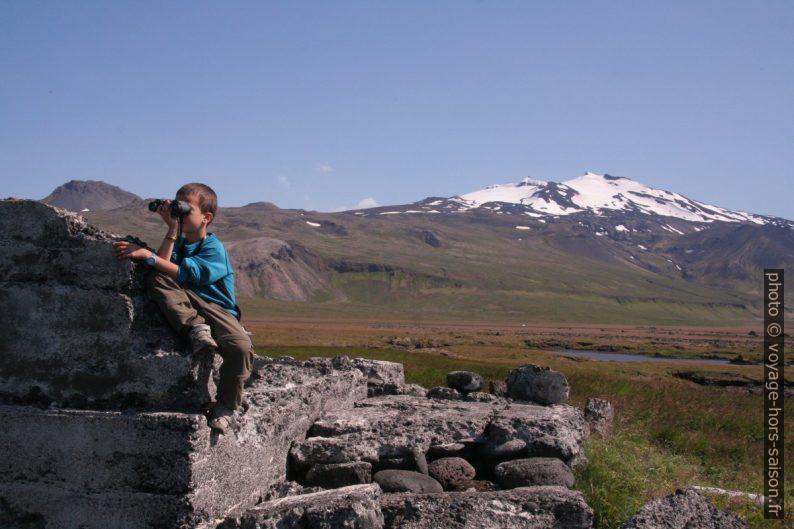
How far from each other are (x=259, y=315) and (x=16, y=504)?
6065 inches

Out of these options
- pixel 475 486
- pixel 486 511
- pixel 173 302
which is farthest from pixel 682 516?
pixel 173 302

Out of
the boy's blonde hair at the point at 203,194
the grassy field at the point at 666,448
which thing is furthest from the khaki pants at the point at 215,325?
the grassy field at the point at 666,448

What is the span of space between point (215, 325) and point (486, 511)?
11.7ft

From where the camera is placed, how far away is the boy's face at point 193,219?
314 inches

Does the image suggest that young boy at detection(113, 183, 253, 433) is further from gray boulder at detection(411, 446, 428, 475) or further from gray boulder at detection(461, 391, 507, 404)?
gray boulder at detection(461, 391, 507, 404)

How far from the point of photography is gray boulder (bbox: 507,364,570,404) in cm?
1399

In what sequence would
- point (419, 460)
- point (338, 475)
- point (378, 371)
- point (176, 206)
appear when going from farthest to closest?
point (378, 371), point (419, 460), point (338, 475), point (176, 206)

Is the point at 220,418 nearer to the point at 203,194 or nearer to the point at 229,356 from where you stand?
the point at 229,356

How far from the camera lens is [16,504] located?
24.2 feet

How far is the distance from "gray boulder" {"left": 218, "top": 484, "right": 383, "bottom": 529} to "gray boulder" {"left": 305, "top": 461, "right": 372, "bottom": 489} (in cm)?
139

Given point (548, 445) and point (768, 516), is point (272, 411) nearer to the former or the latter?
point (548, 445)

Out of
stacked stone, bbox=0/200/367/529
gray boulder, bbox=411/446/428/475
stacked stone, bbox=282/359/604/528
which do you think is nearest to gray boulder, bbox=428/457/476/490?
stacked stone, bbox=282/359/604/528

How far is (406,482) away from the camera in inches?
352

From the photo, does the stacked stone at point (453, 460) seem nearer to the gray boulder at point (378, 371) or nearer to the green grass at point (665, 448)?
the green grass at point (665, 448)
